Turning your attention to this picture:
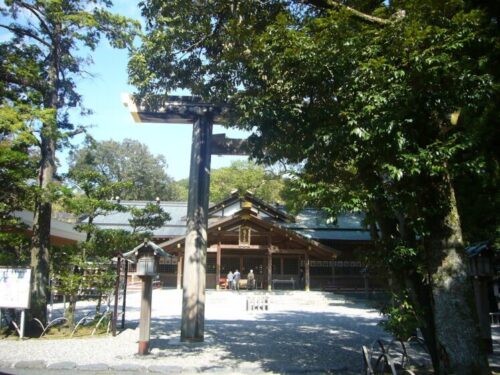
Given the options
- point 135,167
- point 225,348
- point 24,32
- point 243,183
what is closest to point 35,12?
point 24,32

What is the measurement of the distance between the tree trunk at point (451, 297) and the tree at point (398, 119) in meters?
0.01

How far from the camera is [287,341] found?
379 inches

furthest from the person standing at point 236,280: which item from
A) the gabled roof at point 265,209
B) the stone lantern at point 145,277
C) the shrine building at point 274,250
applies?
the stone lantern at point 145,277

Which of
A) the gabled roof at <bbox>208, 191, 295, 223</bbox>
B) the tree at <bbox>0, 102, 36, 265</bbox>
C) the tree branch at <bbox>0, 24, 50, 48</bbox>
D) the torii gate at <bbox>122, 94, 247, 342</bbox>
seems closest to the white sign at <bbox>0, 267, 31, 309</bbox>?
the tree at <bbox>0, 102, 36, 265</bbox>

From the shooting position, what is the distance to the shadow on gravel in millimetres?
7457

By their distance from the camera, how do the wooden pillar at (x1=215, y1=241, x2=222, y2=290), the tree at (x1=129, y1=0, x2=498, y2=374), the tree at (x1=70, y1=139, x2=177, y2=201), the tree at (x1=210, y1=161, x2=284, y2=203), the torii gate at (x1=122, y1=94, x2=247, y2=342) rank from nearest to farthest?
1. the tree at (x1=129, y1=0, x2=498, y2=374)
2. the torii gate at (x1=122, y1=94, x2=247, y2=342)
3. the wooden pillar at (x1=215, y1=241, x2=222, y2=290)
4. the tree at (x1=210, y1=161, x2=284, y2=203)
5. the tree at (x1=70, y1=139, x2=177, y2=201)

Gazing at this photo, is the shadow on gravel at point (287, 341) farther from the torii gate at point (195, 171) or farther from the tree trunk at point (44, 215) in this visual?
the tree trunk at point (44, 215)

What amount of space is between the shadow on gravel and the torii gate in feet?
2.85

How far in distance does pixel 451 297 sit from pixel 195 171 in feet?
21.0

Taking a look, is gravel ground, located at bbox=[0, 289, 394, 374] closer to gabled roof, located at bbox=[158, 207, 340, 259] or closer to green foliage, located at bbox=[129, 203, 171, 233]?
green foliage, located at bbox=[129, 203, 171, 233]

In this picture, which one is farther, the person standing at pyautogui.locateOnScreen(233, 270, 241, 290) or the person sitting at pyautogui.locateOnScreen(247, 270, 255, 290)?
the person sitting at pyautogui.locateOnScreen(247, 270, 255, 290)

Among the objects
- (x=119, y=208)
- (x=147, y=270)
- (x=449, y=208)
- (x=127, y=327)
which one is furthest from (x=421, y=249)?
(x=127, y=327)

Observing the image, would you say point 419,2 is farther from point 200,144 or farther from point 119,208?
point 119,208

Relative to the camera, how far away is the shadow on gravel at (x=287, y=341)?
7.46m
